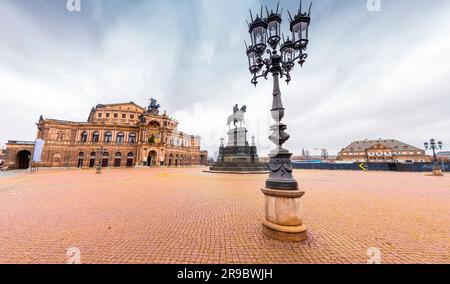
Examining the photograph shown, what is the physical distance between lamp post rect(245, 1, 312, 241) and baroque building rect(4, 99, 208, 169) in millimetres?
39964

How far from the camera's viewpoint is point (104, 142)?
4203 centimetres

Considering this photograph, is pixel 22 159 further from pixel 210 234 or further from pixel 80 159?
pixel 210 234

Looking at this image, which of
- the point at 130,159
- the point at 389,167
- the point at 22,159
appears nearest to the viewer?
the point at 389,167

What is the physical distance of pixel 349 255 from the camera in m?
3.01

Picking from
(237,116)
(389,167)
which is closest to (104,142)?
(237,116)

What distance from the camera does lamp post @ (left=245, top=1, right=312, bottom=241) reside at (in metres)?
3.63

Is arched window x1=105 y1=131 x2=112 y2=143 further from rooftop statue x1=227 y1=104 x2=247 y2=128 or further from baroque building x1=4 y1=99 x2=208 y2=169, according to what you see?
rooftop statue x1=227 y1=104 x2=247 y2=128

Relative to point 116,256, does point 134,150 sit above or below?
above

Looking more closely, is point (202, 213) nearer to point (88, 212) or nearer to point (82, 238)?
point (82, 238)

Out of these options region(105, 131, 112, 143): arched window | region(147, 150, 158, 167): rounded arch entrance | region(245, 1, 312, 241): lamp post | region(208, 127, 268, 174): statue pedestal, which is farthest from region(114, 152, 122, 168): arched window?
region(245, 1, 312, 241): lamp post

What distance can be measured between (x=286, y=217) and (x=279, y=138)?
186 centimetres

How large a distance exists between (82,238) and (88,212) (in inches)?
93.6

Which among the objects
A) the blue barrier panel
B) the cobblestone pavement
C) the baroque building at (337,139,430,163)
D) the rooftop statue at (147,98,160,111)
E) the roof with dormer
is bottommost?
the cobblestone pavement
